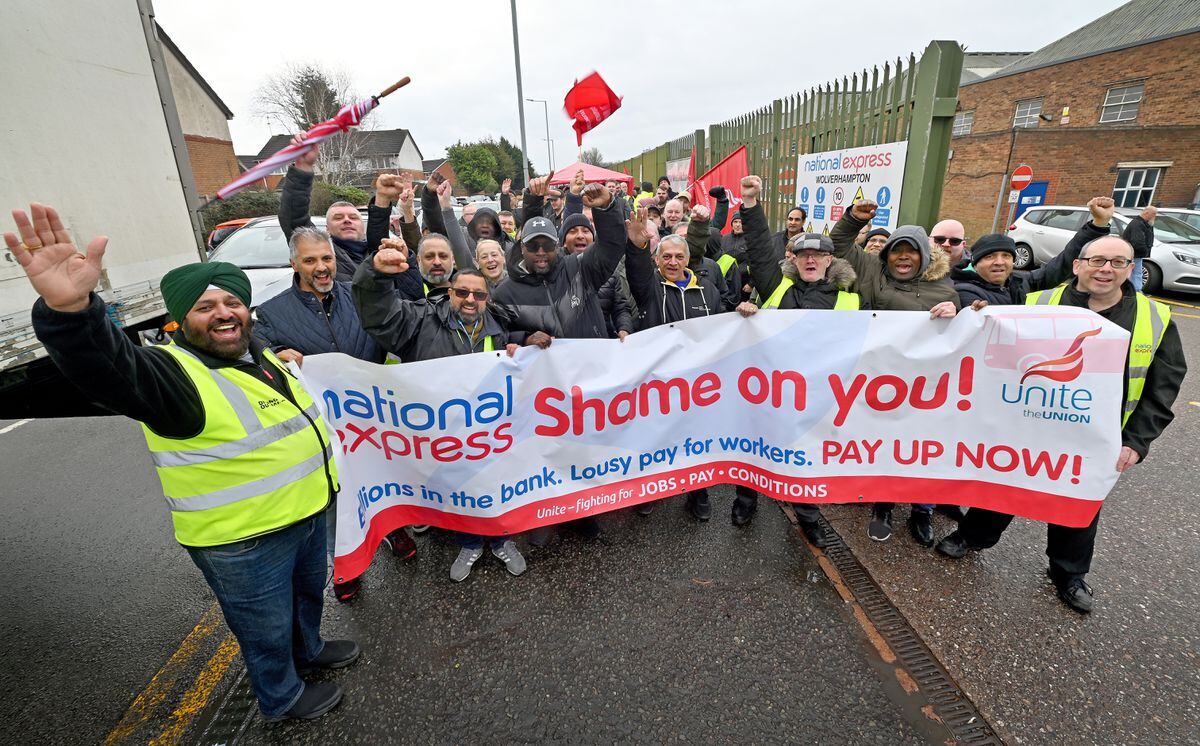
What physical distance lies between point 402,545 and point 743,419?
2248 mm

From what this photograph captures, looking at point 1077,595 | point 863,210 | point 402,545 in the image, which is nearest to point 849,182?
point 863,210

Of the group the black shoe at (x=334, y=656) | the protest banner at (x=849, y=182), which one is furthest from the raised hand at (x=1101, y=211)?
the black shoe at (x=334, y=656)

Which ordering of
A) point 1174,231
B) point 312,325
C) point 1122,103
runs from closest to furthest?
point 312,325
point 1174,231
point 1122,103

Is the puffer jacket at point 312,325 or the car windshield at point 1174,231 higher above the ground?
the puffer jacket at point 312,325

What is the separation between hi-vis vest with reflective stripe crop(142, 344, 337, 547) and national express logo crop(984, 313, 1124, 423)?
336 centimetres

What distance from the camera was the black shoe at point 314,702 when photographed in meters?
2.32

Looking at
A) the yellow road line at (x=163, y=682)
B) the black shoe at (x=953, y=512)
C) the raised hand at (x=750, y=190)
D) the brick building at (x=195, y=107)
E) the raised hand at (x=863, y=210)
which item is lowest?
the black shoe at (x=953, y=512)

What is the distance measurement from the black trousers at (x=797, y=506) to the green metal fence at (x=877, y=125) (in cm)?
353

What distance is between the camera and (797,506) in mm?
3588

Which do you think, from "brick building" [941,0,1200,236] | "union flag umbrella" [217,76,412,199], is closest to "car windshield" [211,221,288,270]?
"union flag umbrella" [217,76,412,199]

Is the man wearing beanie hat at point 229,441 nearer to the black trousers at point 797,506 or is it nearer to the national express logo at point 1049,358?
the black trousers at point 797,506

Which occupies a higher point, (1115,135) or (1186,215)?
(1115,135)

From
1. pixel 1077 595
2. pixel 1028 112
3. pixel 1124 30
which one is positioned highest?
pixel 1124 30

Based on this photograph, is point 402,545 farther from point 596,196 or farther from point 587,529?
point 596,196
